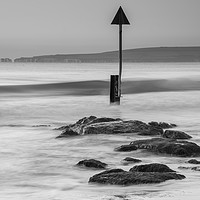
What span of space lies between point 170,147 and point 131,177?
2747 mm

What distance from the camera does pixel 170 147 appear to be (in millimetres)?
10312

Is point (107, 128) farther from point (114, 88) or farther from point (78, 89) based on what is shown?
point (78, 89)

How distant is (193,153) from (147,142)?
1.07 m

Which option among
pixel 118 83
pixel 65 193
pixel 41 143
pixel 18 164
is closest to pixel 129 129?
pixel 41 143

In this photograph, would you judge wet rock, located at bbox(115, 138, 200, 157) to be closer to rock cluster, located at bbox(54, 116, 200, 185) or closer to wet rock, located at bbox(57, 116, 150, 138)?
rock cluster, located at bbox(54, 116, 200, 185)

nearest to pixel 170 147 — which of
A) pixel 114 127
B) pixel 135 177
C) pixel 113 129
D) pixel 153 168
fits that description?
pixel 153 168

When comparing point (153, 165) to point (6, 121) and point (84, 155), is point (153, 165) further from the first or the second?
point (6, 121)

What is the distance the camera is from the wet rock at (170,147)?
10.1 meters

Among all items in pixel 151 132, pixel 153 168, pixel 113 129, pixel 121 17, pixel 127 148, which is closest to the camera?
pixel 153 168

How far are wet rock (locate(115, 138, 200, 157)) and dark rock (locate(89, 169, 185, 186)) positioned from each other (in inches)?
83.5

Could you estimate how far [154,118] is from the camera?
1914cm

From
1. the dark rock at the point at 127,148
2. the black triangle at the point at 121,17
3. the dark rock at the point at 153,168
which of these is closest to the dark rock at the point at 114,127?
the dark rock at the point at 127,148

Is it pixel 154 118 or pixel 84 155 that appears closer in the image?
pixel 84 155

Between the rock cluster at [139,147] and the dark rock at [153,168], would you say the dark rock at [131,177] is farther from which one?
the dark rock at [153,168]
